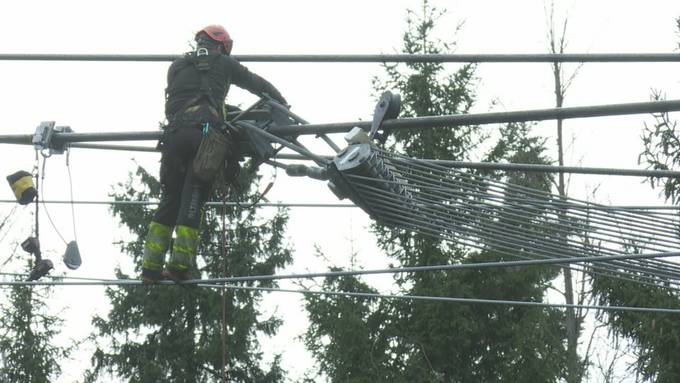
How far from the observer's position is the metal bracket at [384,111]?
31.7 ft

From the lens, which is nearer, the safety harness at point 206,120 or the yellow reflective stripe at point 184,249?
the yellow reflective stripe at point 184,249

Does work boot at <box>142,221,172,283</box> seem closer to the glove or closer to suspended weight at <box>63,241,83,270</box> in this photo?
the glove

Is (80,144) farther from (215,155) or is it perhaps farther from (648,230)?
(648,230)

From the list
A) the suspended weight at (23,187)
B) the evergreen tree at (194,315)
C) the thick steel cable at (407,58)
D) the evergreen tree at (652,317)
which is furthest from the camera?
the evergreen tree at (194,315)

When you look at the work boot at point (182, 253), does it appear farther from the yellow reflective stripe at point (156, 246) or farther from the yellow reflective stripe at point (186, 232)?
the yellow reflective stripe at point (156, 246)

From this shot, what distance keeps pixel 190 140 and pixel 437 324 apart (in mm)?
13765

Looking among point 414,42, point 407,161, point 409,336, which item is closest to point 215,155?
point 407,161

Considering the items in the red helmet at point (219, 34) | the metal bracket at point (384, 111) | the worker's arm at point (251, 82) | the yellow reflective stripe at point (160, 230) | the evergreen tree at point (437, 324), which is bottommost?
the yellow reflective stripe at point (160, 230)

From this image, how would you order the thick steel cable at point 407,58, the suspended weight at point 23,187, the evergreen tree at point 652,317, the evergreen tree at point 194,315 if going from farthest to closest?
1. the evergreen tree at point 194,315
2. the evergreen tree at point 652,317
3. the suspended weight at point 23,187
4. the thick steel cable at point 407,58

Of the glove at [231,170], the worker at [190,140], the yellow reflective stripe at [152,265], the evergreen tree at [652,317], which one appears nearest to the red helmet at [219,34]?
the worker at [190,140]

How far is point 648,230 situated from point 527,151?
16693mm

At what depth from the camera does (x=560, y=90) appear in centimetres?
2808

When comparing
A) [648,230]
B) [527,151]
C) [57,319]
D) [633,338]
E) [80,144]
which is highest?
[527,151]

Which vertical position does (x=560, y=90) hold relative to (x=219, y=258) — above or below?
above
